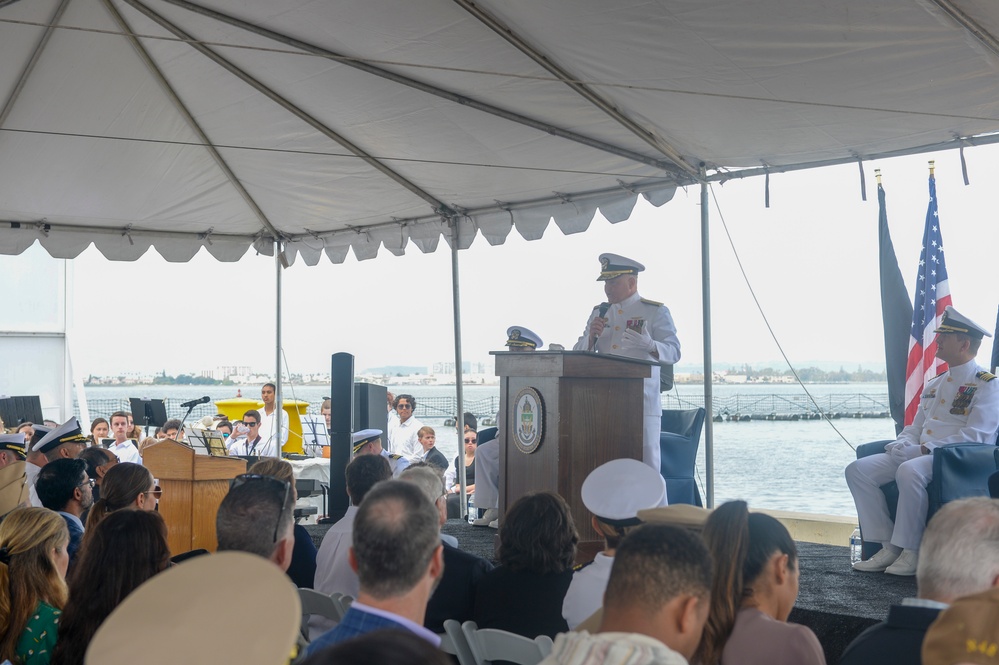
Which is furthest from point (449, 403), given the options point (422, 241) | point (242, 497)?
point (242, 497)

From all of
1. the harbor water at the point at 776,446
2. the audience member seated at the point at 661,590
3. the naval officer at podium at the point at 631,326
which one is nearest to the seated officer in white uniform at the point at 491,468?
the naval officer at podium at the point at 631,326

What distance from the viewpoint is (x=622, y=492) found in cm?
323

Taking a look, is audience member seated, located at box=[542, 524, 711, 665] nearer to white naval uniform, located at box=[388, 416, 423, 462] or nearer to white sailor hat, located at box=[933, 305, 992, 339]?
white sailor hat, located at box=[933, 305, 992, 339]

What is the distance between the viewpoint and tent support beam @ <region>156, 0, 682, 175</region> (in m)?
5.04

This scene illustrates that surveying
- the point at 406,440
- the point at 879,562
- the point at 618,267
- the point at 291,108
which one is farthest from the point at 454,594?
the point at 406,440

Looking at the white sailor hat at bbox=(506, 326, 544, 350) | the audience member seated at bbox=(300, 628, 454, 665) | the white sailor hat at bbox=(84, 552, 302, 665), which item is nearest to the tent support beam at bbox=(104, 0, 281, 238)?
the white sailor hat at bbox=(506, 326, 544, 350)

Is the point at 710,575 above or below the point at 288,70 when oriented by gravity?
below

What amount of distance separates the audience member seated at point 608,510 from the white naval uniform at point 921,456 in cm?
205

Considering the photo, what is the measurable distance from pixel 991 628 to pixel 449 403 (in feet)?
245

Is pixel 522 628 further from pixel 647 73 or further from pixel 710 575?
pixel 647 73

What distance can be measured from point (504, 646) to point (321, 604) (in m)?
0.78

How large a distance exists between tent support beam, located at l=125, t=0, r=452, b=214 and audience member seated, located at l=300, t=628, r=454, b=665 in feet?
15.9

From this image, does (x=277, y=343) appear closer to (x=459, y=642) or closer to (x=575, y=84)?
(x=575, y=84)

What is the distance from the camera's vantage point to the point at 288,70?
5496 mm
